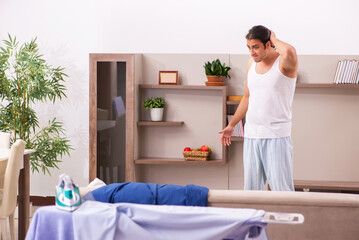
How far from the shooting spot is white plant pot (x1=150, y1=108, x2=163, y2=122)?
4699mm

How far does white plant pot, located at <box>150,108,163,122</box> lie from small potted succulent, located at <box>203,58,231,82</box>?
1.87 ft

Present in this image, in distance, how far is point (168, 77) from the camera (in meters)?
4.77

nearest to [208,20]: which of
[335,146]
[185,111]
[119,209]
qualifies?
[185,111]

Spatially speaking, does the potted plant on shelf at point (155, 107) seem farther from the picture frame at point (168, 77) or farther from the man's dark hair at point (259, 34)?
the man's dark hair at point (259, 34)

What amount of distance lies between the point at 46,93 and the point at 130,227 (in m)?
3.28

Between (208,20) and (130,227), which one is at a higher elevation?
(208,20)

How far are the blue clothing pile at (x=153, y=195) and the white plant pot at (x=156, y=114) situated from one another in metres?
2.61

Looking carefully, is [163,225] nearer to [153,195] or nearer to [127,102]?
[153,195]

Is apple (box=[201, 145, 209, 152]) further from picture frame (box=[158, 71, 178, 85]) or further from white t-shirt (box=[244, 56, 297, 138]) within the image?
white t-shirt (box=[244, 56, 297, 138])

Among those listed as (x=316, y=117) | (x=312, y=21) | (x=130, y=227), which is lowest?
(x=130, y=227)

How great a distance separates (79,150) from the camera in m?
5.21

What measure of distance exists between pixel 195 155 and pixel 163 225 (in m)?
2.94

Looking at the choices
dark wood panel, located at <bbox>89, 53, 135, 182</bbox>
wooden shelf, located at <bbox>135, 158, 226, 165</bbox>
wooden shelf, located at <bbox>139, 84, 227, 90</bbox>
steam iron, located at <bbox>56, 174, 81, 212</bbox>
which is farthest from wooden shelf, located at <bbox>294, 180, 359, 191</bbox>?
steam iron, located at <bbox>56, 174, 81, 212</bbox>

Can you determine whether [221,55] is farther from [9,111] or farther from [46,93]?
[9,111]
